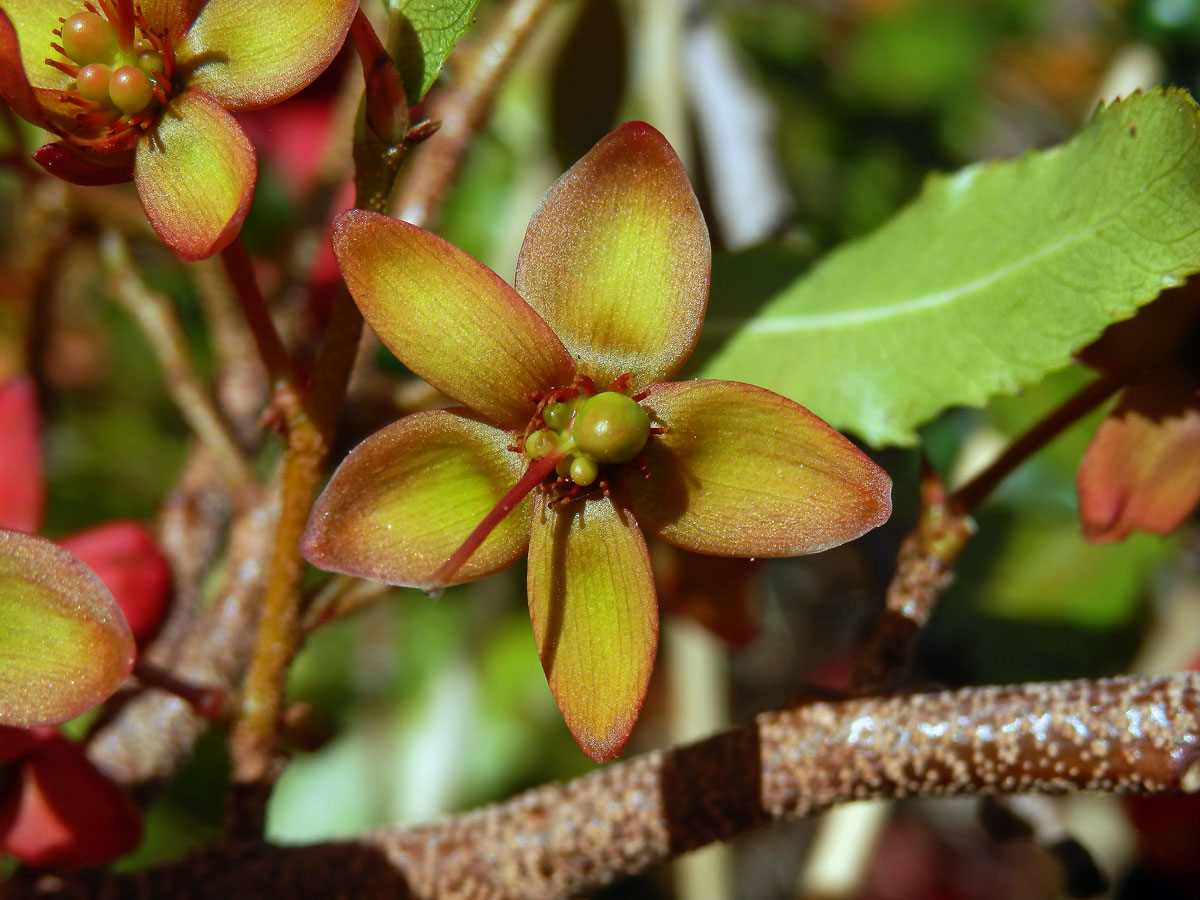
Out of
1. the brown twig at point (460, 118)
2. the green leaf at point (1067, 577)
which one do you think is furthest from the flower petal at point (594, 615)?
the green leaf at point (1067, 577)

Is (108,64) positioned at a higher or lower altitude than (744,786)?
higher

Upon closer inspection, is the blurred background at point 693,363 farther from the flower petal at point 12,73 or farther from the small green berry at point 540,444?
the flower petal at point 12,73

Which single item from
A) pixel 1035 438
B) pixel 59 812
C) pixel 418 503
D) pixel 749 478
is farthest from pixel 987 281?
pixel 59 812

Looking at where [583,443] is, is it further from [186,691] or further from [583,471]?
[186,691]

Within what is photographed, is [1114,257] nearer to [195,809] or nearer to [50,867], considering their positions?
[50,867]

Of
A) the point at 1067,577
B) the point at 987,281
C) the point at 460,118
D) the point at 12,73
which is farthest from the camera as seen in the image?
the point at 1067,577

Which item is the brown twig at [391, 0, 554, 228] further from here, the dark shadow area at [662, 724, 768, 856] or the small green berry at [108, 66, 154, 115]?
the dark shadow area at [662, 724, 768, 856]

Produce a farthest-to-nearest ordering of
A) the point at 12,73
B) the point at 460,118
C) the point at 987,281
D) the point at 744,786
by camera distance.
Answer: the point at 460,118 → the point at 987,281 → the point at 744,786 → the point at 12,73
